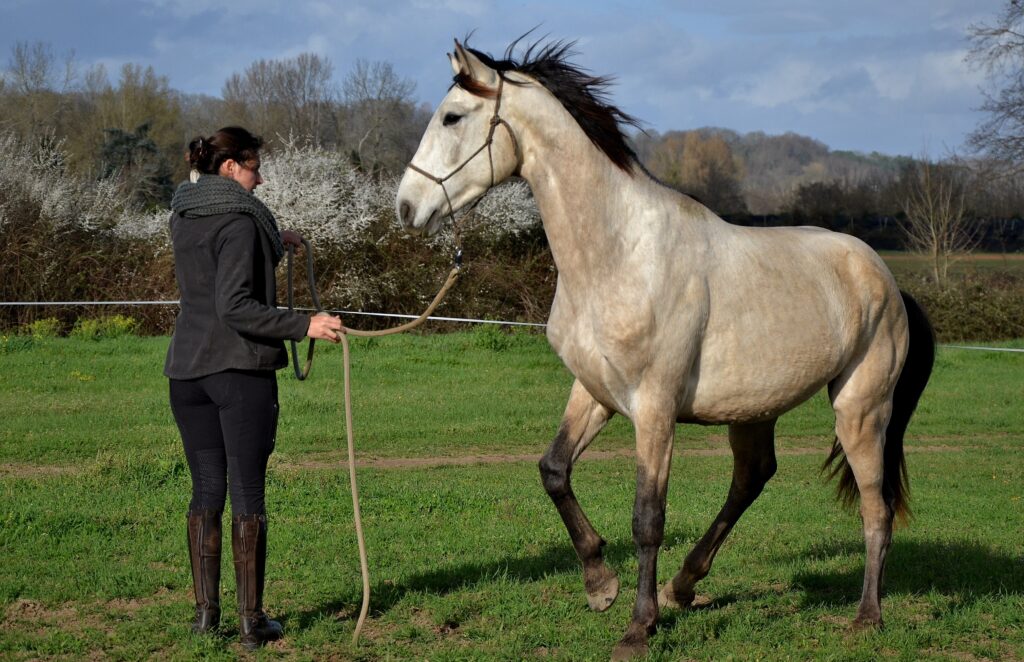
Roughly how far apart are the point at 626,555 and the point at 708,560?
0.95 meters

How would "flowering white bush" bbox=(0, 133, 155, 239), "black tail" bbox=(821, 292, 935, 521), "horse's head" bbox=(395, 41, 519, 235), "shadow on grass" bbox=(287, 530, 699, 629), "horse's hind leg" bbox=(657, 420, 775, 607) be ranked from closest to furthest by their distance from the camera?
"horse's head" bbox=(395, 41, 519, 235), "shadow on grass" bbox=(287, 530, 699, 629), "horse's hind leg" bbox=(657, 420, 775, 607), "black tail" bbox=(821, 292, 935, 521), "flowering white bush" bbox=(0, 133, 155, 239)

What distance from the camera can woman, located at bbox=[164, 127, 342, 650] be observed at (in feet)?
14.0

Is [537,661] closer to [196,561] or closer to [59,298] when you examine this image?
[196,561]

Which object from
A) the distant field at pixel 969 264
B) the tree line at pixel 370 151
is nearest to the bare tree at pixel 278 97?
the tree line at pixel 370 151

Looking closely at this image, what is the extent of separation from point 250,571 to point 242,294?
1.15 meters

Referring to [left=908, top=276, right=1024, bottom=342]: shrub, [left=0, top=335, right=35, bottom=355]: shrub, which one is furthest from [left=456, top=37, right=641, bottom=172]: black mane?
[left=908, top=276, right=1024, bottom=342]: shrub

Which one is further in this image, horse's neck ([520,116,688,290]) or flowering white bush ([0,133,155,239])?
flowering white bush ([0,133,155,239])

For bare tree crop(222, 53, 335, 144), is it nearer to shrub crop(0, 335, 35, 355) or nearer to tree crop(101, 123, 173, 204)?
tree crop(101, 123, 173, 204)

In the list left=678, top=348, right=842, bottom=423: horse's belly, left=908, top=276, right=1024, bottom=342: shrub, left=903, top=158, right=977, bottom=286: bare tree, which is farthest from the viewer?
left=903, top=158, right=977, bottom=286: bare tree

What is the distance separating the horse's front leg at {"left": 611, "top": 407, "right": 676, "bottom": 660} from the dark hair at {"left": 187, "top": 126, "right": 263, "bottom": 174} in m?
1.96

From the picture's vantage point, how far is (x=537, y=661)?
441 centimetres

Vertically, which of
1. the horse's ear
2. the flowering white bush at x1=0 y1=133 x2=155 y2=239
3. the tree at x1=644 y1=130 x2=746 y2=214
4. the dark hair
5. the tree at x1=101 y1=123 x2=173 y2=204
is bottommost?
the dark hair

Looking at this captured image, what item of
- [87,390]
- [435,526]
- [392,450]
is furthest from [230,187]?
[87,390]

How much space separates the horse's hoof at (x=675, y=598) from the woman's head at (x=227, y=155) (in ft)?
9.07
